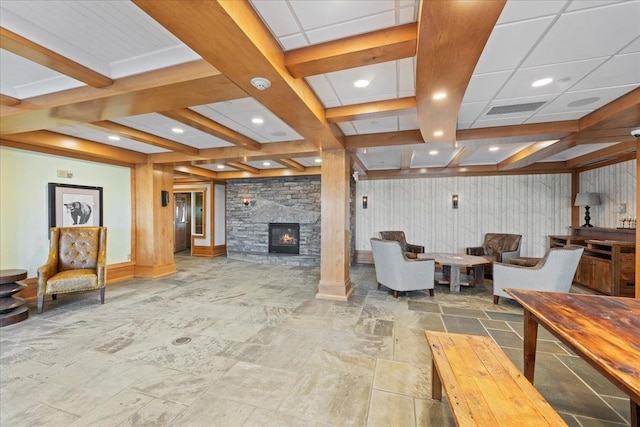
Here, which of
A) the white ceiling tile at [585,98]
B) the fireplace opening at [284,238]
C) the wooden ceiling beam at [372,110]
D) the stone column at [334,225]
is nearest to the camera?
the white ceiling tile at [585,98]

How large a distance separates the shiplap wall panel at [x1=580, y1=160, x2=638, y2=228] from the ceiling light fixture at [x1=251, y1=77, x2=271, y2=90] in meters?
6.20

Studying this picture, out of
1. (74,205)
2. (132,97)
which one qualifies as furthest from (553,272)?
(74,205)

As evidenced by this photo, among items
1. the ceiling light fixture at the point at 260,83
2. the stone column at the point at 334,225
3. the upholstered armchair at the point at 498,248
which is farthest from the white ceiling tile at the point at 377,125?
the upholstered armchair at the point at 498,248

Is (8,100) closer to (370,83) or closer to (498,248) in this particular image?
(370,83)

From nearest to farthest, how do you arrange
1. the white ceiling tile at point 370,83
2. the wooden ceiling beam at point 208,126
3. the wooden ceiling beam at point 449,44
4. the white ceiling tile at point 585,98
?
the wooden ceiling beam at point 449,44 < the white ceiling tile at point 370,83 < the white ceiling tile at point 585,98 < the wooden ceiling beam at point 208,126

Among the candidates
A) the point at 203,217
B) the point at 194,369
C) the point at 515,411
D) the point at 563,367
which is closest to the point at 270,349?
the point at 194,369

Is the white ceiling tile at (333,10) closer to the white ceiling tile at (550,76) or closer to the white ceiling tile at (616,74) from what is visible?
the white ceiling tile at (550,76)

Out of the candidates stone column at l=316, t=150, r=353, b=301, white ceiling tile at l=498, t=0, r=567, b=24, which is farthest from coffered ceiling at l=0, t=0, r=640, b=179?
stone column at l=316, t=150, r=353, b=301

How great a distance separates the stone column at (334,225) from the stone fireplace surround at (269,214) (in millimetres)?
2751

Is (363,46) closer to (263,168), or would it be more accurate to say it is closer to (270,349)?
(270,349)

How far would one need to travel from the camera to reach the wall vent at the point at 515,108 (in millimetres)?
2806

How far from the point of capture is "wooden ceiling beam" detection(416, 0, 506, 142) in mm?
1243

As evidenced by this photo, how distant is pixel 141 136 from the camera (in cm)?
389

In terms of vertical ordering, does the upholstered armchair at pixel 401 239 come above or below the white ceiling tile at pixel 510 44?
below
